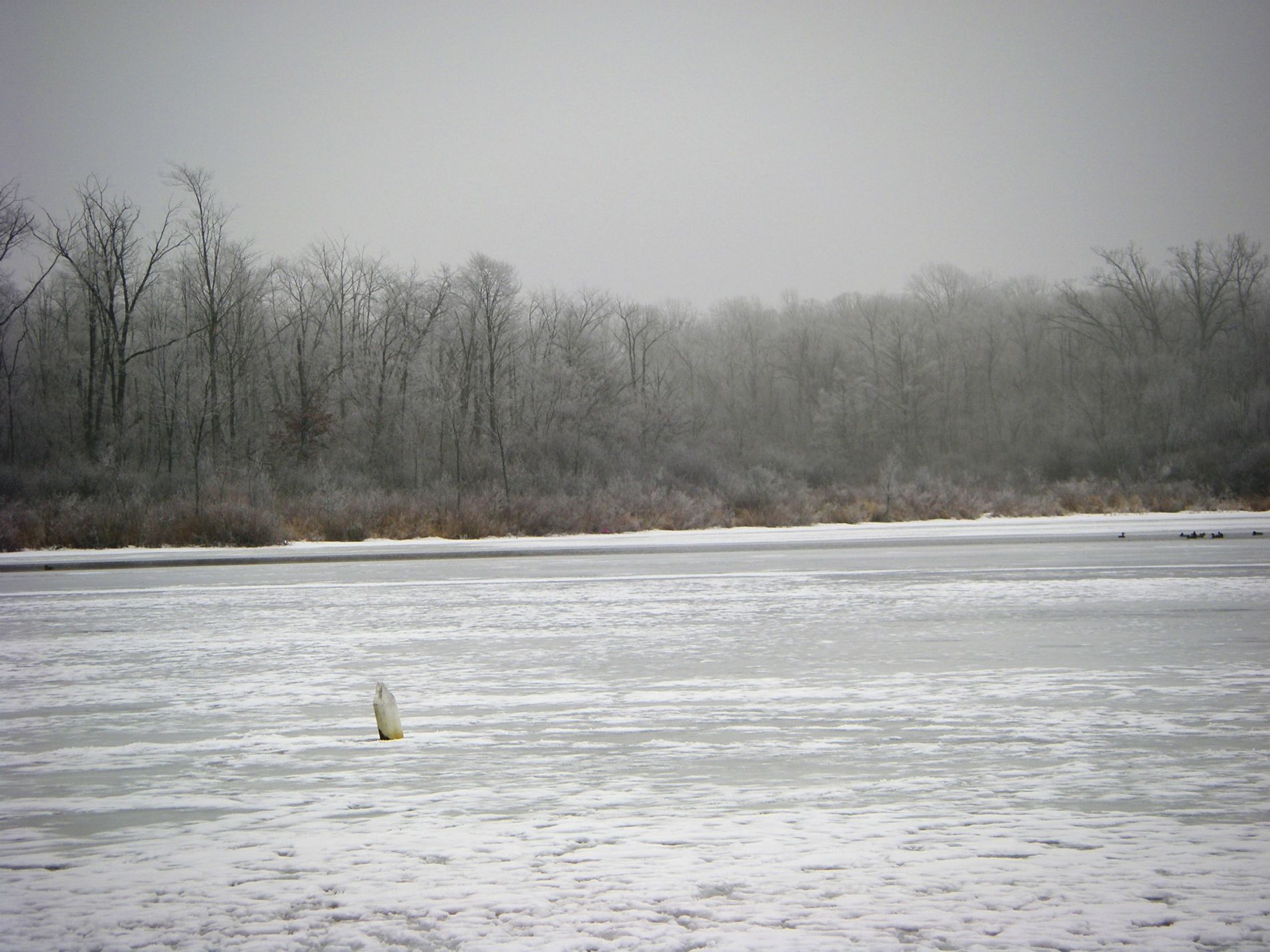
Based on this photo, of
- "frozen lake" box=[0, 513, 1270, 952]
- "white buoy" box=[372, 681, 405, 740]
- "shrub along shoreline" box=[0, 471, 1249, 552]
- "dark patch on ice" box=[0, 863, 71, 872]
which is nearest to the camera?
"frozen lake" box=[0, 513, 1270, 952]

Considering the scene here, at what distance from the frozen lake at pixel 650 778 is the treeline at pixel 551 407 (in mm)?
19070

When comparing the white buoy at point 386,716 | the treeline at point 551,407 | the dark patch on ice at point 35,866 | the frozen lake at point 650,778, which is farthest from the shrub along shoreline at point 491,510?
the dark patch on ice at point 35,866

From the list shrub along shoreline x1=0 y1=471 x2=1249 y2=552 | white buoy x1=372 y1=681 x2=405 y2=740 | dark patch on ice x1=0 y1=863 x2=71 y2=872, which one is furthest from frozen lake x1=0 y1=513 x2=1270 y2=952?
shrub along shoreline x1=0 y1=471 x2=1249 y2=552

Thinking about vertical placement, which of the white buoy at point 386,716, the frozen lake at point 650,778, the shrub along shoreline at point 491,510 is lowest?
the frozen lake at point 650,778

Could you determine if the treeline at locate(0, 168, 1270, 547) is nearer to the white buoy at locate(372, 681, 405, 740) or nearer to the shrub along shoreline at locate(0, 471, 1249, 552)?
the shrub along shoreline at locate(0, 471, 1249, 552)

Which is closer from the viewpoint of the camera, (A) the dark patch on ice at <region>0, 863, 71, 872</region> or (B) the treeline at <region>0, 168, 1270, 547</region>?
(A) the dark patch on ice at <region>0, 863, 71, 872</region>

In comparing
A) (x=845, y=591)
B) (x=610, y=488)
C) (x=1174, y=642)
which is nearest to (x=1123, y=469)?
(x=610, y=488)

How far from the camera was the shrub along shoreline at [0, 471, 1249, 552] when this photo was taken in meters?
27.8

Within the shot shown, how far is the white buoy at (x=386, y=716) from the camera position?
21.3ft

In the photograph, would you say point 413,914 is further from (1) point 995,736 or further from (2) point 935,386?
(2) point 935,386

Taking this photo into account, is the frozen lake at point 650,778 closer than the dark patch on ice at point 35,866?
Yes

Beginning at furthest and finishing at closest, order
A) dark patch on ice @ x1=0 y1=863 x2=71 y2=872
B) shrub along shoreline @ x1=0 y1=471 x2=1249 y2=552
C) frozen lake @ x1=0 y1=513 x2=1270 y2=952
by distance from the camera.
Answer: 1. shrub along shoreline @ x1=0 y1=471 x2=1249 y2=552
2. dark patch on ice @ x1=0 y1=863 x2=71 y2=872
3. frozen lake @ x1=0 y1=513 x2=1270 y2=952

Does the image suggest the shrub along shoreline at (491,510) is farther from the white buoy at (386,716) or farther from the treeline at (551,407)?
the white buoy at (386,716)

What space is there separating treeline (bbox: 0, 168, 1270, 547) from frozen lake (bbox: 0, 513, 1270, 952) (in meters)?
19.1
